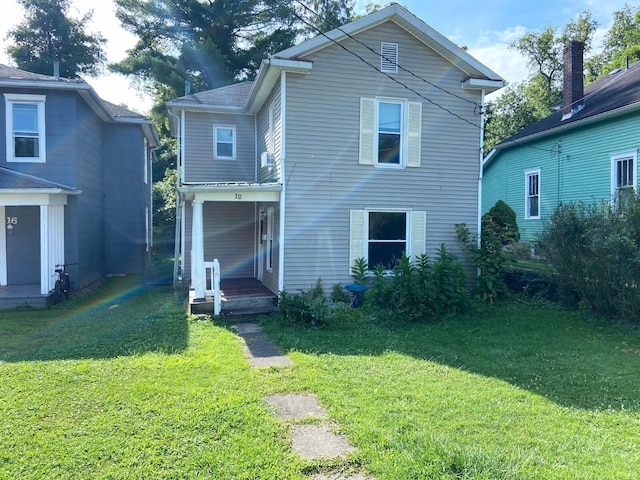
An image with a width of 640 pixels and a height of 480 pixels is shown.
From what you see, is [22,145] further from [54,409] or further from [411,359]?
[411,359]

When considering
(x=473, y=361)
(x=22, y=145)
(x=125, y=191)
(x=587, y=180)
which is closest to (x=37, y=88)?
(x=22, y=145)

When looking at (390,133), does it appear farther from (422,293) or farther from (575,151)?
(575,151)

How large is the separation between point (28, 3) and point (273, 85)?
26207 mm

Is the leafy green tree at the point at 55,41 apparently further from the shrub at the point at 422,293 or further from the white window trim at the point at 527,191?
the white window trim at the point at 527,191

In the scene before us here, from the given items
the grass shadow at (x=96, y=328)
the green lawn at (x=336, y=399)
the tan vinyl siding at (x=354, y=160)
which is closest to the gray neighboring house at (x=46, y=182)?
the grass shadow at (x=96, y=328)

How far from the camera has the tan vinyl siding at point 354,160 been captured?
9.07m

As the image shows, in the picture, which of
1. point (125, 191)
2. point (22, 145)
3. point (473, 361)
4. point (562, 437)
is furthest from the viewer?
point (125, 191)

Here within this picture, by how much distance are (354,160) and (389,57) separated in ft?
8.19

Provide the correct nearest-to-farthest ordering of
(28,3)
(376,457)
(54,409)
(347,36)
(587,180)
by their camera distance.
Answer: (376,457) → (54,409) → (347,36) → (587,180) → (28,3)

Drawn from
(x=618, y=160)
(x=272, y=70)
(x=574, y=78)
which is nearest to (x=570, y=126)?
(x=618, y=160)

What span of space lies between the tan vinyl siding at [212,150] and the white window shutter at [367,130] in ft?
14.4

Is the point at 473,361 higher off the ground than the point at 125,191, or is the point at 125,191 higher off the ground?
the point at 125,191

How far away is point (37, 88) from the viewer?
1047 centimetres

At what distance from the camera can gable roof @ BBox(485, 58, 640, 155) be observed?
1156 centimetres
